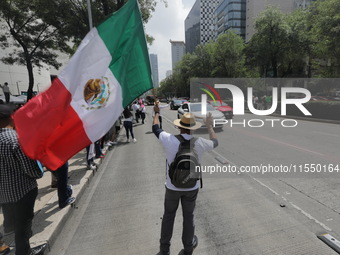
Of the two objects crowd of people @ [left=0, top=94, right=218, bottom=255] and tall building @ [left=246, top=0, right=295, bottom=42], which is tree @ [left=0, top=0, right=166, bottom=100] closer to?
crowd of people @ [left=0, top=94, right=218, bottom=255]

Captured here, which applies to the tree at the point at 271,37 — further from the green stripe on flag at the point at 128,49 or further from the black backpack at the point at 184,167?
the black backpack at the point at 184,167

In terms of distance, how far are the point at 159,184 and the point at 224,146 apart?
13.4 ft

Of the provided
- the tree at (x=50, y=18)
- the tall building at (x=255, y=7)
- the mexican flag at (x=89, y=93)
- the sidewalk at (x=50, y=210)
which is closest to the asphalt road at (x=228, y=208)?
the sidewalk at (x=50, y=210)

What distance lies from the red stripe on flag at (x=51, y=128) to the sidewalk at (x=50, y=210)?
1.44m

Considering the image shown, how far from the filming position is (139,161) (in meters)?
7.14

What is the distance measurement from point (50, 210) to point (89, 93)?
7.71 ft

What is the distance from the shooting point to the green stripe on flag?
309 cm

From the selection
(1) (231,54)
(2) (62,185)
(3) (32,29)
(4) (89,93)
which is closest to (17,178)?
(4) (89,93)

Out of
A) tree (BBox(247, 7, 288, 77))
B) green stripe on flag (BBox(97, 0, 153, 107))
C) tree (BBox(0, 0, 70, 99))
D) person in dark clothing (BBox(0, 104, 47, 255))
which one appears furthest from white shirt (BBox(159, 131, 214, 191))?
tree (BBox(247, 7, 288, 77))

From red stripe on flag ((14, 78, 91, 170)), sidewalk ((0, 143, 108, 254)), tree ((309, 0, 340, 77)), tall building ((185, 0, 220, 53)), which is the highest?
tall building ((185, 0, 220, 53))

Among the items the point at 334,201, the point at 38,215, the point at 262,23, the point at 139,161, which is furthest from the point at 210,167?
the point at 262,23

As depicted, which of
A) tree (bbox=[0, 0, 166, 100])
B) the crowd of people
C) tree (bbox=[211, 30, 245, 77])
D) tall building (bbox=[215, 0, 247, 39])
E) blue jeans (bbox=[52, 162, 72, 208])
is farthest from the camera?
tall building (bbox=[215, 0, 247, 39])

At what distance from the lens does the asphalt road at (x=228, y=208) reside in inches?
121

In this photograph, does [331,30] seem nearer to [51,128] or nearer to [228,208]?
[228,208]
